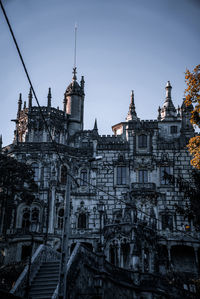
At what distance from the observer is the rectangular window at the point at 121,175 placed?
132 ft

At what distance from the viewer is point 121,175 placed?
40375mm

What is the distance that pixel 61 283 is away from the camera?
15258mm

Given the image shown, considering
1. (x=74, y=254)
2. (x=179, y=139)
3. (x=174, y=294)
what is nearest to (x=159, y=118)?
(x=179, y=139)

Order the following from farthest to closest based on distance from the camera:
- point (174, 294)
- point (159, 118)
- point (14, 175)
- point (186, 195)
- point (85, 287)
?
point (159, 118) < point (14, 175) < point (174, 294) < point (85, 287) < point (186, 195)

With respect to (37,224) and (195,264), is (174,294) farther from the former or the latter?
(37,224)

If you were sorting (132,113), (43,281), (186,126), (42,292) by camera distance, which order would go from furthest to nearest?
(132,113) → (186,126) → (43,281) → (42,292)

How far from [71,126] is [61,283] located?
30363 mm

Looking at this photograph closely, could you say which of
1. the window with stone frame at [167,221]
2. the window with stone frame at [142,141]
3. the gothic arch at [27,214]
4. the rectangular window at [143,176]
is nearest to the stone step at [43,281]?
the gothic arch at [27,214]

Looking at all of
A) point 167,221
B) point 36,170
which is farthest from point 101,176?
point 167,221

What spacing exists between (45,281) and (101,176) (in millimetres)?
20343

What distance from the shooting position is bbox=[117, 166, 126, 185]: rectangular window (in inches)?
1578

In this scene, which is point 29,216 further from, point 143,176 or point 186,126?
point 186,126

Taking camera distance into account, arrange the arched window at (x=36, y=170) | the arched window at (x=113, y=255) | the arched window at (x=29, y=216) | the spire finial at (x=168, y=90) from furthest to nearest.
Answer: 1. the spire finial at (x=168, y=90)
2. the arched window at (x=36, y=170)
3. the arched window at (x=29, y=216)
4. the arched window at (x=113, y=255)

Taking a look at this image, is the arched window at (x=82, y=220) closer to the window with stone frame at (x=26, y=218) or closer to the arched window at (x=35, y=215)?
the arched window at (x=35, y=215)
